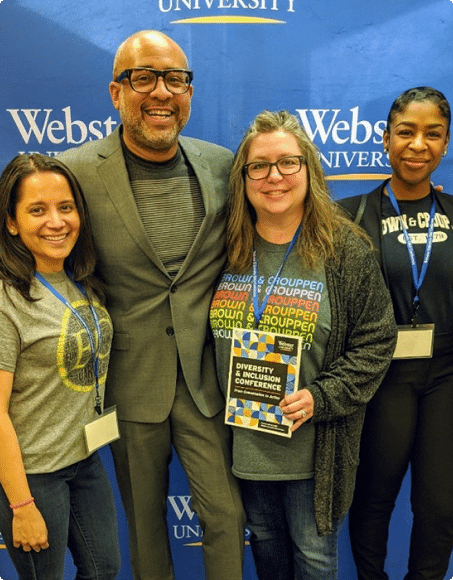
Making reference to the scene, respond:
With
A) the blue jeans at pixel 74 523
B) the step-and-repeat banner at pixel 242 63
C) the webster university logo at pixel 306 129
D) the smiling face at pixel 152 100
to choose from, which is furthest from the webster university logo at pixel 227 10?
the blue jeans at pixel 74 523

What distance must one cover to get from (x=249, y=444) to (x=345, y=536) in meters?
1.29

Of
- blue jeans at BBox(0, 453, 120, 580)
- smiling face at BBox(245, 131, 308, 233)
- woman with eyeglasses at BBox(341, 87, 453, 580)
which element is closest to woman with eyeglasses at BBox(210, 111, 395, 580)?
smiling face at BBox(245, 131, 308, 233)

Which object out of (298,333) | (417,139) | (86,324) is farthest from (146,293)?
(417,139)

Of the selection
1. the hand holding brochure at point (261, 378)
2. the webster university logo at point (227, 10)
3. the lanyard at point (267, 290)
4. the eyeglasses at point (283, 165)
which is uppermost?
the webster university logo at point (227, 10)

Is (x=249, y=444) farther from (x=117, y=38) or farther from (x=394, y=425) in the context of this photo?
(x=117, y=38)

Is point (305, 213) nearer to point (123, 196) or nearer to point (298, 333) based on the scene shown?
point (298, 333)

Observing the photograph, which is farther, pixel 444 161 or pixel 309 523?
pixel 444 161

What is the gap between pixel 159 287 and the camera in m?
1.62

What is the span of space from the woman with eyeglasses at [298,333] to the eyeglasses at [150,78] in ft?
0.93

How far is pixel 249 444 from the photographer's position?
5.16 feet

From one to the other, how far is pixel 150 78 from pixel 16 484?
4.04ft

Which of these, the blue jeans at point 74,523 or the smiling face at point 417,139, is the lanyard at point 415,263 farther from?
the blue jeans at point 74,523

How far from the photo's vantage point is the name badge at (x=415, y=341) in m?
1.69

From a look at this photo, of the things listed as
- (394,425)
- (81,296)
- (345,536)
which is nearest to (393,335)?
(394,425)
